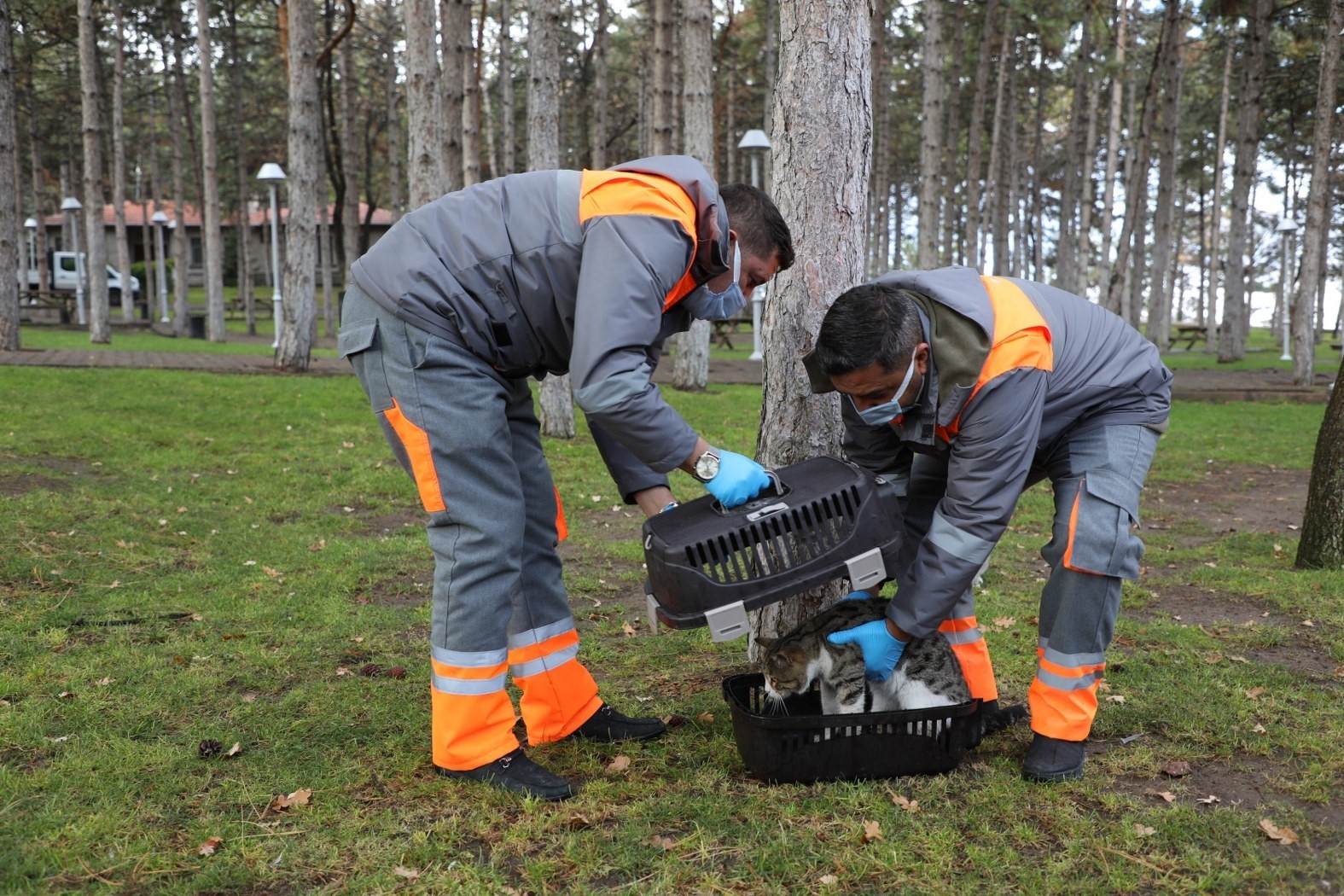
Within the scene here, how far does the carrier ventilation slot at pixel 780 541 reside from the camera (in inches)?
114

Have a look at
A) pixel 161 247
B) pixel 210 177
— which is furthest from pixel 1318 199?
pixel 161 247

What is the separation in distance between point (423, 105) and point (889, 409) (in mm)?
8462

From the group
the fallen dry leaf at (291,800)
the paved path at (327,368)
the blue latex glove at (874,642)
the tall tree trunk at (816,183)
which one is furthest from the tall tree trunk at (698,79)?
the fallen dry leaf at (291,800)

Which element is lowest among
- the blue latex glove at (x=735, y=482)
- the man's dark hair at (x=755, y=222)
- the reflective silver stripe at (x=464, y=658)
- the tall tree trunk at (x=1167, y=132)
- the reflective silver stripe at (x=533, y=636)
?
the reflective silver stripe at (x=533, y=636)

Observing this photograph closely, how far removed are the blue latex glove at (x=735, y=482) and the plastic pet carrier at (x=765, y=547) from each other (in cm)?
3

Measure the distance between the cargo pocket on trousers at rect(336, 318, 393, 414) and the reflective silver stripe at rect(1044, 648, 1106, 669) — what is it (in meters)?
2.36

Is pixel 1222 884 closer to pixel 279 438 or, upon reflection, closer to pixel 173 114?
pixel 279 438

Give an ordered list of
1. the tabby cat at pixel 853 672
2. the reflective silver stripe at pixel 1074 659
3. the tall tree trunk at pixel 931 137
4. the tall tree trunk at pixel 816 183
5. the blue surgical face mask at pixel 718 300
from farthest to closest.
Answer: the tall tree trunk at pixel 931 137 → the tall tree trunk at pixel 816 183 → the tabby cat at pixel 853 672 → the reflective silver stripe at pixel 1074 659 → the blue surgical face mask at pixel 718 300

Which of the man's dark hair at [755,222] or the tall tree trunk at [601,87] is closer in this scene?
the man's dark hair at [755,222]

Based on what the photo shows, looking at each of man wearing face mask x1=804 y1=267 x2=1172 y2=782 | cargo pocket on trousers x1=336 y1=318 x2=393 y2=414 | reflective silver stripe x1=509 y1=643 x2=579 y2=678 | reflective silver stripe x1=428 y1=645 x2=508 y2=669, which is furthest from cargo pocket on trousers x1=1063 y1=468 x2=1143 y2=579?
cargo pocket on trousers x1=336 y1=318 x2=393 y2=414

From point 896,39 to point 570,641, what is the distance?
31.6m

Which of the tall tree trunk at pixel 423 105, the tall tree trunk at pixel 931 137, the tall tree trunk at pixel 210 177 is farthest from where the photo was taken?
the tall tree trunk at pixel 210 177

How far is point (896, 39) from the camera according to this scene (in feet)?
102

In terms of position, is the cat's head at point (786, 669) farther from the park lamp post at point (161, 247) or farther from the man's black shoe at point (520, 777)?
the park lamp post at point (161, 247)
